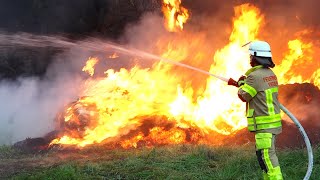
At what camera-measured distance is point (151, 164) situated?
24.5 ft

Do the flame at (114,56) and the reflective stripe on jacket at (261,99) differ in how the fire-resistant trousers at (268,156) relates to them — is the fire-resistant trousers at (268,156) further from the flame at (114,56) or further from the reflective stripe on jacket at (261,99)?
the flame at (114,56)

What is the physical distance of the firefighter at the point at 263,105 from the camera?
16.6 ft

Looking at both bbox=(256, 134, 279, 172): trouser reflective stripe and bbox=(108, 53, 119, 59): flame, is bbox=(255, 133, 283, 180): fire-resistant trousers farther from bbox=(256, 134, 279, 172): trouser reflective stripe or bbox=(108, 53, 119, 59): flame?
bbox=(108, 53, 119, 59): flame

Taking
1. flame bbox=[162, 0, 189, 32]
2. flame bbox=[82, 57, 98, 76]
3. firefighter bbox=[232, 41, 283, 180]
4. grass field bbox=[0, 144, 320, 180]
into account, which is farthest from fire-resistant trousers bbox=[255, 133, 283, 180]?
flame bbox=[82, 57, 98, 76]

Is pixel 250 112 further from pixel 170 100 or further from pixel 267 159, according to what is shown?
pixel 170 100

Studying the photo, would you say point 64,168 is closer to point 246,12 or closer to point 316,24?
point 246,12

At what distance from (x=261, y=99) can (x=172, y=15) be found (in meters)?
8.59

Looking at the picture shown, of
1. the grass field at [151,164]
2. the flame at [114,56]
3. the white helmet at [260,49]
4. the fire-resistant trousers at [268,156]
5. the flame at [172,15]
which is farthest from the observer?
the flame at [114,56]

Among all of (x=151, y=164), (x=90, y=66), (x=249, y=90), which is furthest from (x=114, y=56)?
(x=249, y=90)

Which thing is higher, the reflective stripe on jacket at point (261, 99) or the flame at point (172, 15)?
the flame at point (172, 15)

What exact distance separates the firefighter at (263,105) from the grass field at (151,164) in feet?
5.30

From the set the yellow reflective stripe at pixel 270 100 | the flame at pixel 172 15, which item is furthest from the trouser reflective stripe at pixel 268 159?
the flame at pixel 172 15

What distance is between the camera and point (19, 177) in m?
6.71

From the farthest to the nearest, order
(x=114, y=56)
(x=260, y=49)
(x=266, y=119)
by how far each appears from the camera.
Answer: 1. (x=114, y=56)
2. (x=260, y=49)
3. (x=266, y=119)
